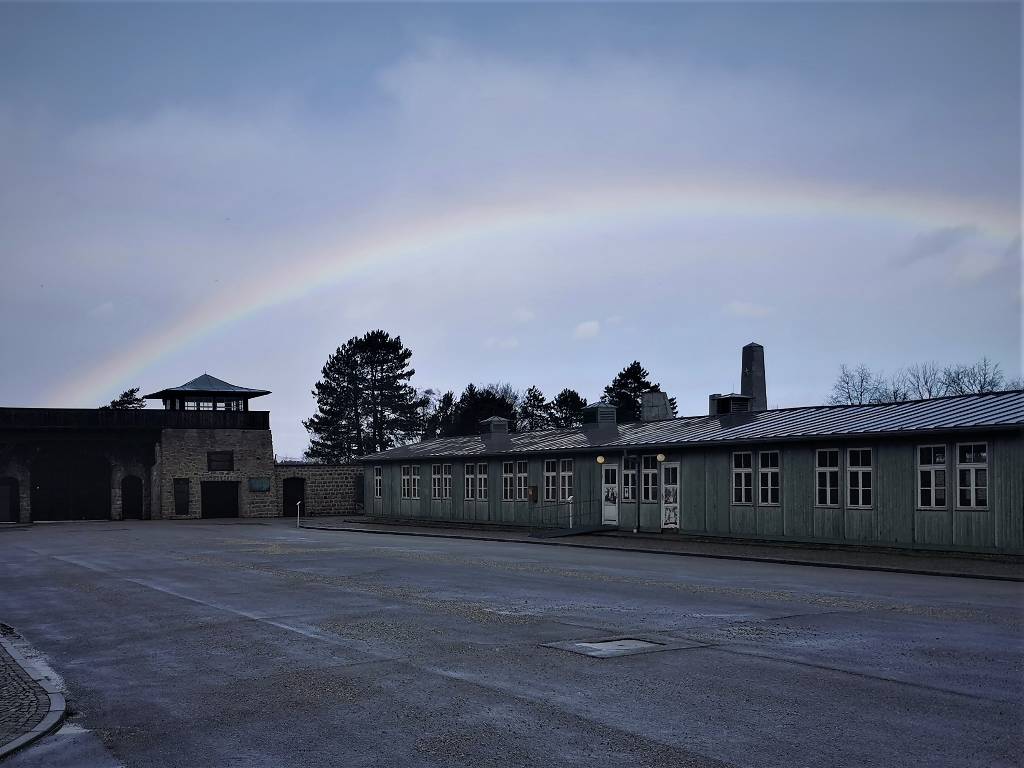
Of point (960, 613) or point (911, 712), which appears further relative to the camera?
point (960, 613)

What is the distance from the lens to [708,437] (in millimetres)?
32156

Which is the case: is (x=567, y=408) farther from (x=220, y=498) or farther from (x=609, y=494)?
(x=609, y=494)

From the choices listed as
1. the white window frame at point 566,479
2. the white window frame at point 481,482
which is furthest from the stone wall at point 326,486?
the white window frame at point 566,479

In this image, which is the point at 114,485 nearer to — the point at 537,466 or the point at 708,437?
the point at 537,466

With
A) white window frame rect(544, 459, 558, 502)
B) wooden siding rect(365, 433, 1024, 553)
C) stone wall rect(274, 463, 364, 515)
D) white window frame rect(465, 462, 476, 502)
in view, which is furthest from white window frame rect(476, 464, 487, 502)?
stone wall rect(274, 463, 364, 515)

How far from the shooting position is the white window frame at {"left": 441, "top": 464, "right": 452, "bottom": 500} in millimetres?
46688

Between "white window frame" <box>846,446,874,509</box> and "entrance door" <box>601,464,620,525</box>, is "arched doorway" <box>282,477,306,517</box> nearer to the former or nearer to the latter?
"entrance door" <box>601,464,620,525</box>

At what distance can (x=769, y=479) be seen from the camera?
2991 cm

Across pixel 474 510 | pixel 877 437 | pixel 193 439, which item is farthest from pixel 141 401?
pixel 877 437

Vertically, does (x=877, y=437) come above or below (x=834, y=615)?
above

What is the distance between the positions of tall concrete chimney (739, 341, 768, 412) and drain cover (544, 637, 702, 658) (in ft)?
102

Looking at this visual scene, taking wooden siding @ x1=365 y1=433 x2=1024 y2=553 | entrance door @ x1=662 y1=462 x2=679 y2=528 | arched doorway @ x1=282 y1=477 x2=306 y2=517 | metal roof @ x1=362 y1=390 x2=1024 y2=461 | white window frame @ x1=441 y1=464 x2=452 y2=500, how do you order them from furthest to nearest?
arched doorway @ x1=282 y1=477 x2=306 y2=517
white window frame @ x1=441 y1=464 x2=452 y2=500
entrance door @ x1=662 y1=462 x2=679 y2=528
metal roof @ x1=362 y1=390 x2=1024 y2=461
wooden siding @ x1=365 y1=433 x2=1024 y2=553

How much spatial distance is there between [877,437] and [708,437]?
6710 millimetres

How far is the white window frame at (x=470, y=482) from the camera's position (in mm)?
44906
